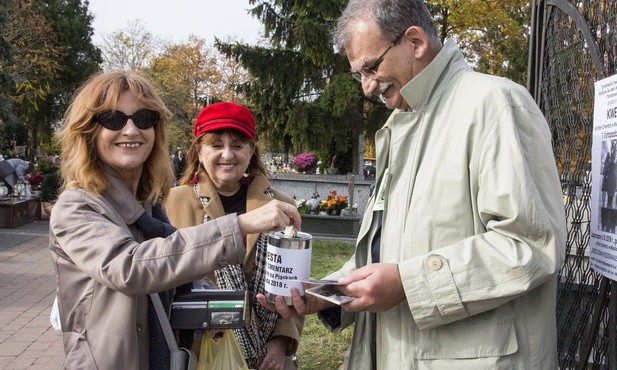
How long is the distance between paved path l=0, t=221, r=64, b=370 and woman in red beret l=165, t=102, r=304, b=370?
307 cm

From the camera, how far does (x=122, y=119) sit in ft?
7.11

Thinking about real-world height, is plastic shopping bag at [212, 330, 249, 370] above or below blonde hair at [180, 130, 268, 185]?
below

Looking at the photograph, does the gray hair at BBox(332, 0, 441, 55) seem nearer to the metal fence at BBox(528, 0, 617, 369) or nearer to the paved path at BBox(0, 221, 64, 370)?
the metal fence at BBox(528, 0, 617, 369)

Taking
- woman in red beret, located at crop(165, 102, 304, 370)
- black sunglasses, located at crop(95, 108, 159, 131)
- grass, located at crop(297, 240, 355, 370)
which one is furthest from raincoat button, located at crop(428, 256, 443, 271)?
grass, located at crop(297, 240, 355, 370)

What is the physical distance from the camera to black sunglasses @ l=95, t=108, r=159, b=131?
215 cm

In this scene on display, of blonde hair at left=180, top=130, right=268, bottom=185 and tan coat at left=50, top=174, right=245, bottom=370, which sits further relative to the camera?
blonde hair at left=180, top=130, right=268, bottom=185

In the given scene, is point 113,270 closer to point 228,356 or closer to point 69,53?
point 228,356

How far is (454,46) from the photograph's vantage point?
205cm

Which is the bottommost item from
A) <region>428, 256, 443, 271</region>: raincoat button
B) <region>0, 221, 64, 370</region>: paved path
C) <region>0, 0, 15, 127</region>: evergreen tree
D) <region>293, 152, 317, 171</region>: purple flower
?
<region>0, 221, 64, 370</region>: paved path

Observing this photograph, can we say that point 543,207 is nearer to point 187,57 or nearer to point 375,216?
point 375,216

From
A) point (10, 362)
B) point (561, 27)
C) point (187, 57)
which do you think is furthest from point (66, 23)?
point (561, 27)

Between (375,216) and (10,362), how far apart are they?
456 centimetres

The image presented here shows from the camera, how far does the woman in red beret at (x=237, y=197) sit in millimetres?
2926

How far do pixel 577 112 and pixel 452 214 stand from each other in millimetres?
1330
